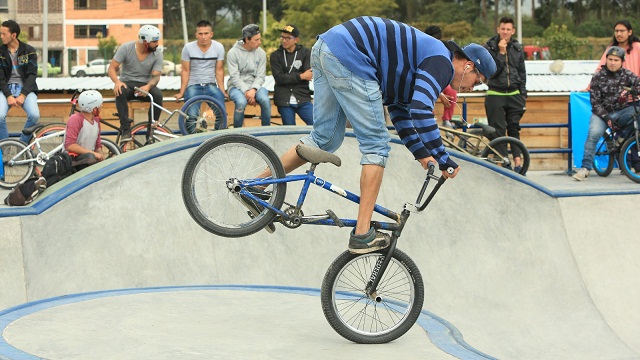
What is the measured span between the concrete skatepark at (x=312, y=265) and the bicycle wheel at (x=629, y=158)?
95.1 inches

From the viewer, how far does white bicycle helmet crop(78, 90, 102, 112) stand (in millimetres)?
10250

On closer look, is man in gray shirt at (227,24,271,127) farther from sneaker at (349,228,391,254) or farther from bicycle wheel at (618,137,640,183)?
sneaker at (349,228,391,254)

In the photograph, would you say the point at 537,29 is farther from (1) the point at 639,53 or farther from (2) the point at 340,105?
(2) the point at 340,105

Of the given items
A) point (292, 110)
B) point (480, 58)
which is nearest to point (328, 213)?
point (480, 58)

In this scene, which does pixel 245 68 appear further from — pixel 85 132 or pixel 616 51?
pixel 616 51

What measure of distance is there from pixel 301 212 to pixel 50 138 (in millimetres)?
6230

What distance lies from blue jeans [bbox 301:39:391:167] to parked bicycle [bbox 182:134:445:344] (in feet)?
0.82

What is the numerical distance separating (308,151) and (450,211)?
353 centimetres

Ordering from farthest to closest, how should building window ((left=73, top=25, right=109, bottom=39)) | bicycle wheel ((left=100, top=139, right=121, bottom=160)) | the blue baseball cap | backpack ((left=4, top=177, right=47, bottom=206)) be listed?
building window ((left=73, top=25, right=109, bottom=39))
bicycle wheel ((left=100, top=139, right=121, bottom=160))
backpack ((left=4, top=177, right=47, bottom=206))
the blue baseball cap

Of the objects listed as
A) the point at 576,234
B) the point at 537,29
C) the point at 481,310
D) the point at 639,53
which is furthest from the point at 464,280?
the point at 537,29

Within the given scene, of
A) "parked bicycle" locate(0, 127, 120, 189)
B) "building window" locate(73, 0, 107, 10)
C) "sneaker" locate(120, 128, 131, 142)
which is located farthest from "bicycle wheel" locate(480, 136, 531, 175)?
"building window" locate(73, 0, 107, 10)

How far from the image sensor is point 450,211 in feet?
31.6

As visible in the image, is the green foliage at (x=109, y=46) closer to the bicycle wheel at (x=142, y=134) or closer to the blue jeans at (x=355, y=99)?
the bicycle wheel at (x=142, y=134)

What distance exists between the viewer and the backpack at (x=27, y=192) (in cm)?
955
